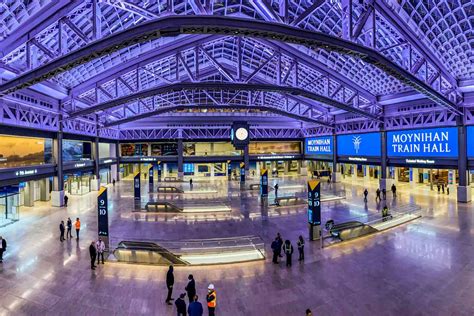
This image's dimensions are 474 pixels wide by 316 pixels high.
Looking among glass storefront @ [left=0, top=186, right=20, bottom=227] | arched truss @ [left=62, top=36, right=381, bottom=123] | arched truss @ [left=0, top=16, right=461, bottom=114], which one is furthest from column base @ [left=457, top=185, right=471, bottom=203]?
glass storefront @ [left=0, top=186, right=20, bottom=227]

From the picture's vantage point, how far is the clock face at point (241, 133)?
123 feet

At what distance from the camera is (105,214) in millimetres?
14984

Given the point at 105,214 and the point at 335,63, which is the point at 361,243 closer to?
the point at 105,214

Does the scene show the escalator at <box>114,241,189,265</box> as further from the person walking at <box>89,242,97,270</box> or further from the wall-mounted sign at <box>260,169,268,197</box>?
the wall-mounted sign at <box>260,169,268,197</box>

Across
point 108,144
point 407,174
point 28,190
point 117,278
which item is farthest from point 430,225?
point 108,144

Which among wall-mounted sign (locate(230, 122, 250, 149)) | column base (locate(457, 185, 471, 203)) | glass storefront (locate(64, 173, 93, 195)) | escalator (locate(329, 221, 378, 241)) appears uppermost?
wall-mounted sign (locate(230, 122, 250, 149))

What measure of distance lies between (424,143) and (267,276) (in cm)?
2827

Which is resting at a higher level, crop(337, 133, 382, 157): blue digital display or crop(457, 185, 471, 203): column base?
crop(337, 133, 382, 157): blue digital display

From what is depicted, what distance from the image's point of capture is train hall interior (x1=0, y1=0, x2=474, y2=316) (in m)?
10.3

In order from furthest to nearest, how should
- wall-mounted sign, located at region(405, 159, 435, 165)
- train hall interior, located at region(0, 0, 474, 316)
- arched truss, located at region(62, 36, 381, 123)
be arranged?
wall-mounted sign, located at region(405, 159, 435, 165) → arched truss, located at region(62, 36, 381, 123) → train hall interior, located at region(0, 0, 474, 316)

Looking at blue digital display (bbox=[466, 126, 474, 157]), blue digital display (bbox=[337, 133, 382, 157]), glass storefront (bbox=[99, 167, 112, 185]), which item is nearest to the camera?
blue digital display (bbox=[466, 126, 474, 157])

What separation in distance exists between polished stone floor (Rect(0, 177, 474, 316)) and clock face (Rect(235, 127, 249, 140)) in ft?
61.2

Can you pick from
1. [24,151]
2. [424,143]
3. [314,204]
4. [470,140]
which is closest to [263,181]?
[314,204]

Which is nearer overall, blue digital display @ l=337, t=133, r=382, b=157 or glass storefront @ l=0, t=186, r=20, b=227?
glass storefront @ l=0, t=186, r=20, b=227
